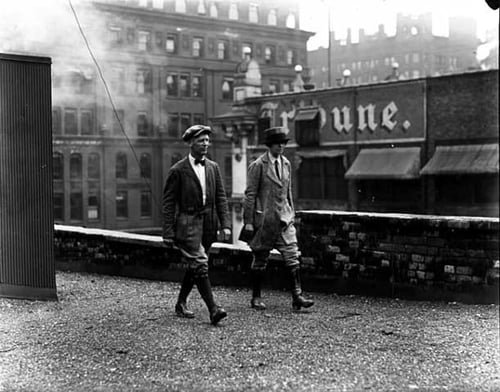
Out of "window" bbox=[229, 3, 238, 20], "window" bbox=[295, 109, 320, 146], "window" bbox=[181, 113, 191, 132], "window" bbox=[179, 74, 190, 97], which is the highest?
"window" bbox=[229, 3, 238, 20]

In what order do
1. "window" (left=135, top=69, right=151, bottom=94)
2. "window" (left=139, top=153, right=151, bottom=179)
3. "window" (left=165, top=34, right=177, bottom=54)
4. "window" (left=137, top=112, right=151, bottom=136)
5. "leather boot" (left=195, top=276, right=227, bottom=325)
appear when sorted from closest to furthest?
"leather boot" (left=195, top=276, right=227, bottom=325), "window" (left=165, top=34, right=177, bottom=54), "window" (left=135, top=69, right=151, bottom=94), "window" (left=137, top=112, right=151, bottom=136), "window" (left=139, top=153, right=151, bottom=179)

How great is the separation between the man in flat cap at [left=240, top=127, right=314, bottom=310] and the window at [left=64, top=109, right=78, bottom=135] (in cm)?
2421

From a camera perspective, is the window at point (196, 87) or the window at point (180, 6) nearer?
the window at point (180, 6)

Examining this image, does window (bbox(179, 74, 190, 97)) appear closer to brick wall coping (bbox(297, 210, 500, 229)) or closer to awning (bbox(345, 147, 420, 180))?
awning (bbox(345, 147, 420, 180))

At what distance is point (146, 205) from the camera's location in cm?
3259

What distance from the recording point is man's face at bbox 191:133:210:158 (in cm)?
641

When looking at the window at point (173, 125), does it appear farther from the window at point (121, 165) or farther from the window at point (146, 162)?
the window at point (121, 165)

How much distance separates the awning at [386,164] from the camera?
2112 cm

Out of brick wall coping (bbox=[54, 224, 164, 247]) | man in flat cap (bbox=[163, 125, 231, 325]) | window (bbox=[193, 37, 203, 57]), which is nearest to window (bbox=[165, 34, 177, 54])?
window (bbox=[193, 37, 203, 57])

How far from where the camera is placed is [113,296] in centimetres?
772

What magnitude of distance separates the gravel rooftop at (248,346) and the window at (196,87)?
26.2m

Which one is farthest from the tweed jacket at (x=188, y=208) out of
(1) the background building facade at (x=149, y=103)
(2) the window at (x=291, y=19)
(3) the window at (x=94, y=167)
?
(3) the window at (x=94, y=167)

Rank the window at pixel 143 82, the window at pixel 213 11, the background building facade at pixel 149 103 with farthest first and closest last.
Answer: the window at pixel 143 82, the background building facade at pixel 149 103, the window at pixel 213 11

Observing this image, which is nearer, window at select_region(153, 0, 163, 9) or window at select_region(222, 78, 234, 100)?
window at select_region(153, 0, 163, 9)
